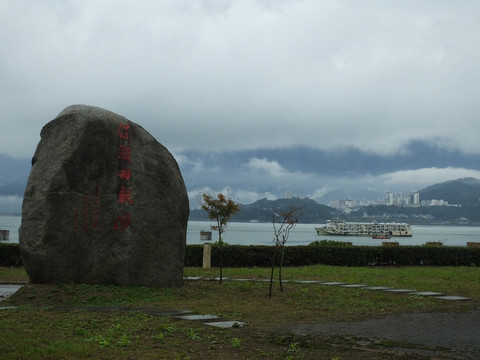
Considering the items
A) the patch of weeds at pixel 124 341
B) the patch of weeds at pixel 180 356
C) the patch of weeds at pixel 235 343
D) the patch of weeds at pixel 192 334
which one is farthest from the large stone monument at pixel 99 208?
the patch of weeds at pixel 180 356

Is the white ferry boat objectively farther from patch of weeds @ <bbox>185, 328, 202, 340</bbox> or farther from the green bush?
patch of weeds @ <bbox>185, 328, 202, 340</bbox>

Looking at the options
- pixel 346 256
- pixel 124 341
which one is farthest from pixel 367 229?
pixel 124 341

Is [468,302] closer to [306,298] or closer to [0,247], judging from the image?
[306,298]

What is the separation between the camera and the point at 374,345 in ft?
22.5

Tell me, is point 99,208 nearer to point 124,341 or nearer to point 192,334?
point 192,334

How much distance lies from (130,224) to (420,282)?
9433 millimetres

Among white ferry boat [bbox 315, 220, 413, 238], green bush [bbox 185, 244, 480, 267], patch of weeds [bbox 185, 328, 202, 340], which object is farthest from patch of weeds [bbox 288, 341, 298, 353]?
white ferry boat [bbox 315, 220, 413, 238]

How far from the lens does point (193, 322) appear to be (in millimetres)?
8344

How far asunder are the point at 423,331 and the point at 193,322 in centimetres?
365

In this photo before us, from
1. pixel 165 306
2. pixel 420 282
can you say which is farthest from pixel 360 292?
pixel 165 306

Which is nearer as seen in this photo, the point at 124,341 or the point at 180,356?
the point at 180,356

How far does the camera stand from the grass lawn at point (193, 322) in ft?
20.2

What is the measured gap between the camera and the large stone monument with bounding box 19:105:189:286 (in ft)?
37.5

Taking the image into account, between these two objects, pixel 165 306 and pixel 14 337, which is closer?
pixel 14 337
